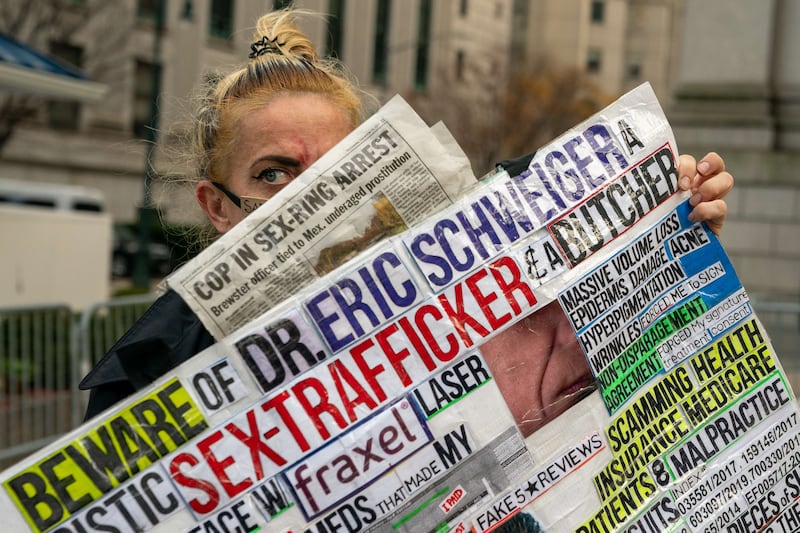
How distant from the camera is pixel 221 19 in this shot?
126ft

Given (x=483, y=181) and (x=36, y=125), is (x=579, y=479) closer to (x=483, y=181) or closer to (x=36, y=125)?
(x=483, y=181)

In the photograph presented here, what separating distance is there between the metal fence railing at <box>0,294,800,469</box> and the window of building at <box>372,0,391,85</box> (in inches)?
1543

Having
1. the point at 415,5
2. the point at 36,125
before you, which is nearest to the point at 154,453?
the point at 36,125

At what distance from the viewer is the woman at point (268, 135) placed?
1.79 metres

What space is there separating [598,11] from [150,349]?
7366 centimetres

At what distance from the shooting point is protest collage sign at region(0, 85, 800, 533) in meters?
1.44

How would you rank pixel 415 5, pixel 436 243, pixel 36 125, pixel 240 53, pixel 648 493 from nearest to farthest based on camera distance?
pixel 436 243 → pixel 648 493 → pixel 36 125 → pixel 240 53 → pixel 415 5

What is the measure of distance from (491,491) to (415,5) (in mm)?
47725

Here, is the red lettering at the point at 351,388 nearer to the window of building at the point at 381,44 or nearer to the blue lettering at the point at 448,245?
the blue lettering at the point at 448,245

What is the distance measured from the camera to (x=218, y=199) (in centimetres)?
206

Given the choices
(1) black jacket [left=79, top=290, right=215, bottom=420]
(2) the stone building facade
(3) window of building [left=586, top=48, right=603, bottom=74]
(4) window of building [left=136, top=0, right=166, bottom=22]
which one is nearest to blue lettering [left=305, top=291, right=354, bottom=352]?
(1) black jacket [left=79, top=290, right=215, bottom=420]

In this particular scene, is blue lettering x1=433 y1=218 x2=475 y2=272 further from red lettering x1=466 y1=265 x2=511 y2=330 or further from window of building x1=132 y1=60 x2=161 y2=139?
window of building x1=132 y1=60 x2=161 y2=139

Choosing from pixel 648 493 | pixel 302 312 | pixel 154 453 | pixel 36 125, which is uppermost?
pixel 302 312

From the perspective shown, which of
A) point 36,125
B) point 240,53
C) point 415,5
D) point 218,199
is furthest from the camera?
point 415,5
